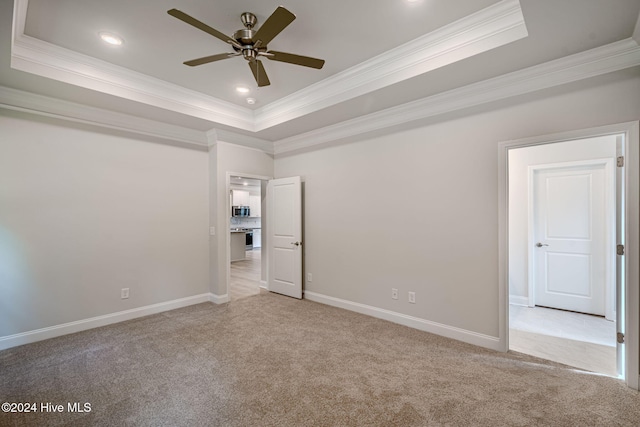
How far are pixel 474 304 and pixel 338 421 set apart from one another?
1.95 metres

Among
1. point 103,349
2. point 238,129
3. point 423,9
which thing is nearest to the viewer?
point 423,9

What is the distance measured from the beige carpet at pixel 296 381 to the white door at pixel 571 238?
2.13 meters

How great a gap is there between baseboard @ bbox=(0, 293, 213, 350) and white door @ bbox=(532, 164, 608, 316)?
17.0ft

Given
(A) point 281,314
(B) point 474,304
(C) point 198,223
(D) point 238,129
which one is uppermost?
(D) point 238,129

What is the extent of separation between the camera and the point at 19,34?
2.44 meters

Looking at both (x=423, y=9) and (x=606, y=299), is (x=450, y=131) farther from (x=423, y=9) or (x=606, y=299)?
(x=606, y=299)

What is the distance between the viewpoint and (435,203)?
10.9 ft

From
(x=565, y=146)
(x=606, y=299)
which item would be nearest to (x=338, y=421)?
(x=606, y=299)

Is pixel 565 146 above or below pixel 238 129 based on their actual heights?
below

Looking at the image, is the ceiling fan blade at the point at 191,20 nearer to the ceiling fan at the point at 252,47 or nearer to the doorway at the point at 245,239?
the ceiling fan at the point at 252,47

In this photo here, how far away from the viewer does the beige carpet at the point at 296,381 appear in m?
1.94

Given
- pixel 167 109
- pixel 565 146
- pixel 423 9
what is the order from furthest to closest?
pixel 565 146 → pixel 167 109 → pixel 423 9

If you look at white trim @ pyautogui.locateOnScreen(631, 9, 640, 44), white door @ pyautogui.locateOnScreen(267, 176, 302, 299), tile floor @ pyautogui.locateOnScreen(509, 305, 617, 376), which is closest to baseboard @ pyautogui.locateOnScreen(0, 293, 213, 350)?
white door @ pyautogui.locateOnScreen(267, 176, 302, 299)

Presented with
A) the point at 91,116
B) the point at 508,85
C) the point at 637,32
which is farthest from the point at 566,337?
the point at 91,116
